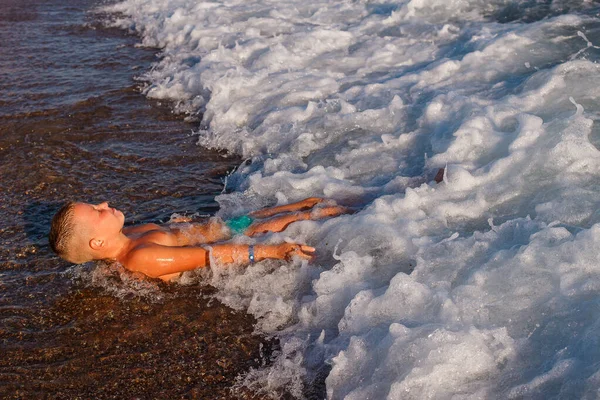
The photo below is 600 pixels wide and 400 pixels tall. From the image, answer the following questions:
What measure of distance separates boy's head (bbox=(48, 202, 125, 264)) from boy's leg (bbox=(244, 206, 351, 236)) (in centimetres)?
113

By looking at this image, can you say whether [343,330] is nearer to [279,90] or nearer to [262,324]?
[262,324]

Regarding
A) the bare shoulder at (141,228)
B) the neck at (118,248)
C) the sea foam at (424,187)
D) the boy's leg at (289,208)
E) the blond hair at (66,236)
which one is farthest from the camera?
the boy's leg at (289,208)

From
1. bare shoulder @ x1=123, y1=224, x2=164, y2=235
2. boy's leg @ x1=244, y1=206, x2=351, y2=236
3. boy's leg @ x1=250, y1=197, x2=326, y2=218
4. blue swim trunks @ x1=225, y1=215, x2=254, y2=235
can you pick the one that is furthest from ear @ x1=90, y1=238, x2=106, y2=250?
boy's leg @ x1=250, y1=197, x2=326, y2=218

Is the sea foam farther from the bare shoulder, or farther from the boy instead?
the bare shoulder

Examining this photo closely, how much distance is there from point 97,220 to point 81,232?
150mm

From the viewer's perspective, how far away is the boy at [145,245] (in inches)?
183

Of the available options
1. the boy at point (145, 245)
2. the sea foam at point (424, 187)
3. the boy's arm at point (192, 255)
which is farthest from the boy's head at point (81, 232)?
the sea foam at point (424, 187)

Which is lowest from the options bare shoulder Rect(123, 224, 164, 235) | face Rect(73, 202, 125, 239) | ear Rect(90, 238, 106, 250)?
bare shoulder Rect(123, 224, 164, 235)

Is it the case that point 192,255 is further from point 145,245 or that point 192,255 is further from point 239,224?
point 239,224

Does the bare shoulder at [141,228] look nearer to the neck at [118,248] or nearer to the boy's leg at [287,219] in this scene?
the neck at [118,248]

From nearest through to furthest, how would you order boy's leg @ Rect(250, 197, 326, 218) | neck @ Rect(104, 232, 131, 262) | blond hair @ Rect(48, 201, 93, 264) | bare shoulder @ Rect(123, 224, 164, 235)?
1. blond hair @ Rect(48, 201, 93, 264)
2. neck @ Rect(104, 232, 131, 262)
3. bare shoulder @ Rect(123, 224, 164, 235)
4. boy's leg @ Rect(250, 197, 326, 218)

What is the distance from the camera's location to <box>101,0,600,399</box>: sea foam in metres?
3.55

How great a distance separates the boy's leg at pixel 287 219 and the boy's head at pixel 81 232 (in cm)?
113

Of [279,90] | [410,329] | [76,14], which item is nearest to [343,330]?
[410,329]
